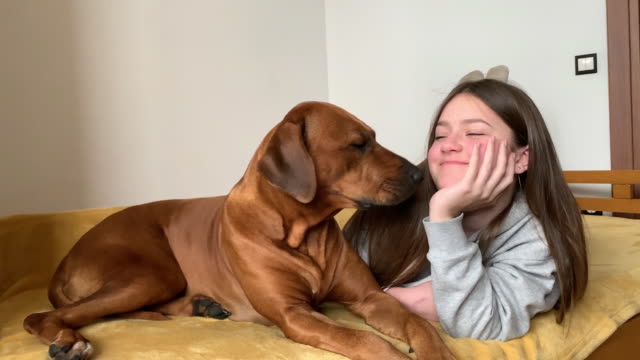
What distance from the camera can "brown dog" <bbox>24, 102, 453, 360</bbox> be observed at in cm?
142

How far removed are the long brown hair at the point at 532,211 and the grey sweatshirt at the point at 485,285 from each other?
0.04m

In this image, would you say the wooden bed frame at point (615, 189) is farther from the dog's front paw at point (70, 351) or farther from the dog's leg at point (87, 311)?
the dog's front paw at point (70, 351)

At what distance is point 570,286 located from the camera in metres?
1.39

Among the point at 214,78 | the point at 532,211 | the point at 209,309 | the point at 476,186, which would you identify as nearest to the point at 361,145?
the point at 476,186

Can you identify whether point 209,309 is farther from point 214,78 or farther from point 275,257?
point 214,78

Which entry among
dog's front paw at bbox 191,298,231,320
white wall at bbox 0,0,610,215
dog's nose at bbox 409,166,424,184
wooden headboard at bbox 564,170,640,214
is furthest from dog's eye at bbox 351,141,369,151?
white wall at bbox 0,0,610,215

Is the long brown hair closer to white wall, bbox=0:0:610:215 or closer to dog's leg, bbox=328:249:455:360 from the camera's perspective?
dog's leg, bbox=328:249:455:360

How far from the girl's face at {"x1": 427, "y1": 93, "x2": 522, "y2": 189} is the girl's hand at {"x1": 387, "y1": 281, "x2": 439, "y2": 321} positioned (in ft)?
0.97

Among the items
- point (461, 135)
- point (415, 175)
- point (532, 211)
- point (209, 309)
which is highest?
point (461, 135)

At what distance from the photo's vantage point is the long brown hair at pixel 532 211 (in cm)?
141

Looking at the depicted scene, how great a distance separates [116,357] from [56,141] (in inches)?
73.9

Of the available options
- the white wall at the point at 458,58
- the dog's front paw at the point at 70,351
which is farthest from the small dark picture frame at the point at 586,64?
the dog's front paw at the point at 70,351

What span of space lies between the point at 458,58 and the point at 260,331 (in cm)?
247

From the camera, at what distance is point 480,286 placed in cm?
130
